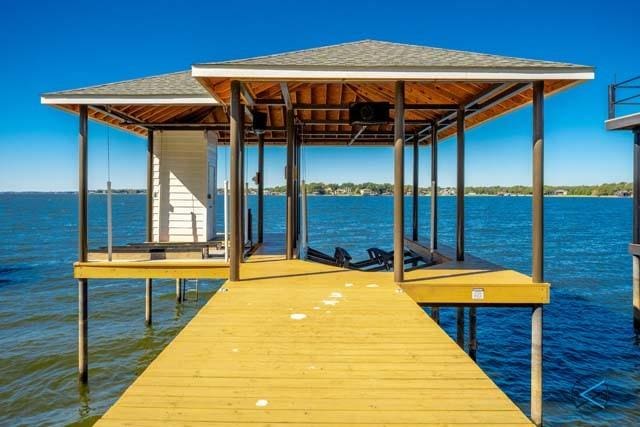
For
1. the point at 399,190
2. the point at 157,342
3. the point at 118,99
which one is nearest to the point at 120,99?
the point at 118,99

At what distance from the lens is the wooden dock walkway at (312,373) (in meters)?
3.12

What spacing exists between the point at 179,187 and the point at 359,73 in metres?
6.88

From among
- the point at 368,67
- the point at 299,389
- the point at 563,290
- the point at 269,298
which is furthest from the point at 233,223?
the point at 563,290

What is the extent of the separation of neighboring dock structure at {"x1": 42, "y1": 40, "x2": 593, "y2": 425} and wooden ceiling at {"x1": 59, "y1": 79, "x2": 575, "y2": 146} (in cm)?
5

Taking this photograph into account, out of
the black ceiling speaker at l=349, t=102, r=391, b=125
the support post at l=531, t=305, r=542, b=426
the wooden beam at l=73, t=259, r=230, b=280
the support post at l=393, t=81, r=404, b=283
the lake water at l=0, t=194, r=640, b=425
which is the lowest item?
the lake water at l=0, t=194, r=640, b=425

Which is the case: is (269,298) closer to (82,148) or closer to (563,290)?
(82,148)

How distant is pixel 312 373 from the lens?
387cm

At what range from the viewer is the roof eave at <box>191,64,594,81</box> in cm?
725

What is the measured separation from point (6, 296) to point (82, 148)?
15920 mm

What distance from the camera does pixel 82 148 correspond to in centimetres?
905

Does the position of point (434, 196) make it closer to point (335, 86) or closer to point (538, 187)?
point (335, 86)

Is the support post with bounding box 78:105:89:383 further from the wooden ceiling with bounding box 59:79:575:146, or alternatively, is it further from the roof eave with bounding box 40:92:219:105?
the wooden ceiling with bounding box 59:79:575:146

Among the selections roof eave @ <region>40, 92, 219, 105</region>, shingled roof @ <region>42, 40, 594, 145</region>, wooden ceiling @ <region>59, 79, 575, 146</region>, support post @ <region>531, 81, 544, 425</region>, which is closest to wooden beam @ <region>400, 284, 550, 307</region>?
support post @ <region>531, 81, 544, 425</region>

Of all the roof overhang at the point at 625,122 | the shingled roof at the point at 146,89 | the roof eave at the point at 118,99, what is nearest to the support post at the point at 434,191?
the roof overhang at the point at 625,122
